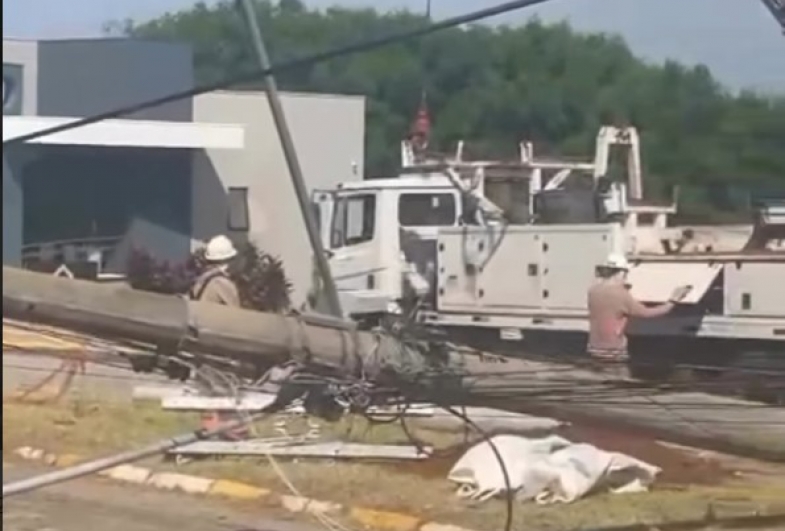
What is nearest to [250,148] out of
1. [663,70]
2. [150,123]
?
[150,123]

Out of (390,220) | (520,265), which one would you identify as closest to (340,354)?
(520,265)

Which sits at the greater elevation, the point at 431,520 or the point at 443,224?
the point at 443,224

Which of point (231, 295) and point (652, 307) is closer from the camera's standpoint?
point (231, 295)

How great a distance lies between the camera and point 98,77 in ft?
74.6

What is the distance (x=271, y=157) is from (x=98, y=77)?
2.13 m

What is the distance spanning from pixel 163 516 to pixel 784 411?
3.66 metres

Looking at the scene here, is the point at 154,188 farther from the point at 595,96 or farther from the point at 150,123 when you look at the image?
the point at 595,96

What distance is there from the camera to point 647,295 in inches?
712

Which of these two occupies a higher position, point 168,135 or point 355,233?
point 168,135

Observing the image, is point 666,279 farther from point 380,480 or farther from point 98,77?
point 98,77

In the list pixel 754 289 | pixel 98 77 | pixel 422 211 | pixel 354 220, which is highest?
pixel 98 77

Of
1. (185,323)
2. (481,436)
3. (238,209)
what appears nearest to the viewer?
(185,323)

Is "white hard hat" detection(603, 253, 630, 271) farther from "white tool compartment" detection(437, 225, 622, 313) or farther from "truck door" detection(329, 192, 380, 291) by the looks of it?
"truck door" detection(329, 192, 380, 291)

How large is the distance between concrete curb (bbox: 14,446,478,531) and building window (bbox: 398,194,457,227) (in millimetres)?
7648
